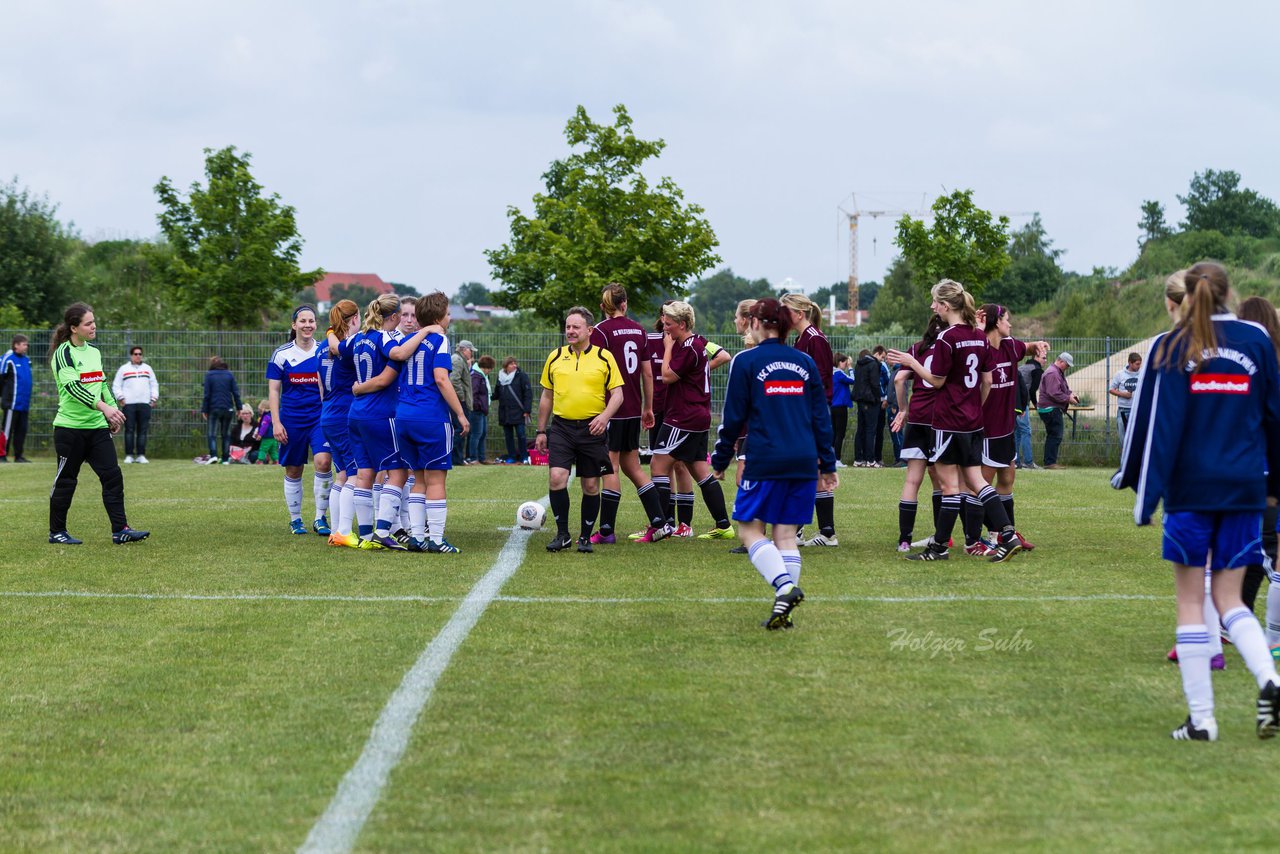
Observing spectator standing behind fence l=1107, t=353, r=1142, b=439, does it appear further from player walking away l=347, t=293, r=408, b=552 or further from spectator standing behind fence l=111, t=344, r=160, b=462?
spectator standing behind fence l=111, t=344, r=160, b=462

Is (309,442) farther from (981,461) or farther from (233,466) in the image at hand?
(233,466)

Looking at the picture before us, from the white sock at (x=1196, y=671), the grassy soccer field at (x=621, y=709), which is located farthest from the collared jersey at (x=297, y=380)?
the white sock at (x=1196, y=671)

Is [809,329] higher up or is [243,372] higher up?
[809,329]

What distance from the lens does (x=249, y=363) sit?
27203mm

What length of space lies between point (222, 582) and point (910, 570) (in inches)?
187

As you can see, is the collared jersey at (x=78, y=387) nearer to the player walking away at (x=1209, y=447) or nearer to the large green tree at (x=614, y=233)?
the player walking away at (x=1209, y=447)

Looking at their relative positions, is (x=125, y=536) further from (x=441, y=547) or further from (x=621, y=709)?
(x=621, y=709)

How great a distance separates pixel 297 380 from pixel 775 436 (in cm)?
556

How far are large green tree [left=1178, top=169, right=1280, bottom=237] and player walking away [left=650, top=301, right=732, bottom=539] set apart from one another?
278ft

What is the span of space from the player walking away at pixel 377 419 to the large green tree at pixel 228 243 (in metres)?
25.4

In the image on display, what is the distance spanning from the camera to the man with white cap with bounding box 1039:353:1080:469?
23047 mm

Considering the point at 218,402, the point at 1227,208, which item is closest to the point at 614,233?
the point at 218,402

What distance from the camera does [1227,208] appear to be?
300 ft

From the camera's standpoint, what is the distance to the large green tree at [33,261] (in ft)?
143
